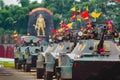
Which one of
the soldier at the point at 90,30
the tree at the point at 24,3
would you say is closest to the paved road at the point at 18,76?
the soldier at the point at 90,30

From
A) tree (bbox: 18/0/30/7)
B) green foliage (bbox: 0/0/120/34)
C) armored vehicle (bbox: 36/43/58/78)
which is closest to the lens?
armored vehicle (bbox: 36/43/58/78)

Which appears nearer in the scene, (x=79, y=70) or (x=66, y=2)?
(x=79, y=70)

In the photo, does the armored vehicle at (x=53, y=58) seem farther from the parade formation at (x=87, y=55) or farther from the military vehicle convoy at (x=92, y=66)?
the military vehicle convoy at (x=92, y=66)

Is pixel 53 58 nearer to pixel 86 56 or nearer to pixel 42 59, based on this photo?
pixel 42 59

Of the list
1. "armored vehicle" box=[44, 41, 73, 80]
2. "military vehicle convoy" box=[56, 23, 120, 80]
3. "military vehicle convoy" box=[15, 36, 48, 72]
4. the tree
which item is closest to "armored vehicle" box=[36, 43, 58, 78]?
"armored vehicle" box=[44, 41, 73, 80]

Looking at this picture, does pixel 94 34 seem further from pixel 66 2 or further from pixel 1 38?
pixel 66 2

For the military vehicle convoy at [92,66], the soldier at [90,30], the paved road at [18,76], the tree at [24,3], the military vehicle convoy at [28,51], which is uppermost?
the tree at [24,3]

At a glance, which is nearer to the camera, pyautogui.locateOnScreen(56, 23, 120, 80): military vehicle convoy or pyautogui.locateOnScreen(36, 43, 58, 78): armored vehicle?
pyautogui.locateOnScreen(56, 23, 120, 80): military vehicle convoy

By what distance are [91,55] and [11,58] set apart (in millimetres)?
34165

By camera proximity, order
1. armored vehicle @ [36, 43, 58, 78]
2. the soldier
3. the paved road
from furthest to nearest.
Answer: the paved road → armored vehicle @ [36, 43, 58, 78] → the soldier

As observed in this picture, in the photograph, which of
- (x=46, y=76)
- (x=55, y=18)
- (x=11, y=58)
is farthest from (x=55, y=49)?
(x=55, y=18)

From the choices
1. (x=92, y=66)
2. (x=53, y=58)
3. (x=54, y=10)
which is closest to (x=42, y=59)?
(x=53, y=58)

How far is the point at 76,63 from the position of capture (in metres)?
16.7

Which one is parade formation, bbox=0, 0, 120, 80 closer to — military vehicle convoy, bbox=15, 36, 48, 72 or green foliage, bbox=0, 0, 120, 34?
military vehicle convoy, bbox=15, 36, 48, 72
